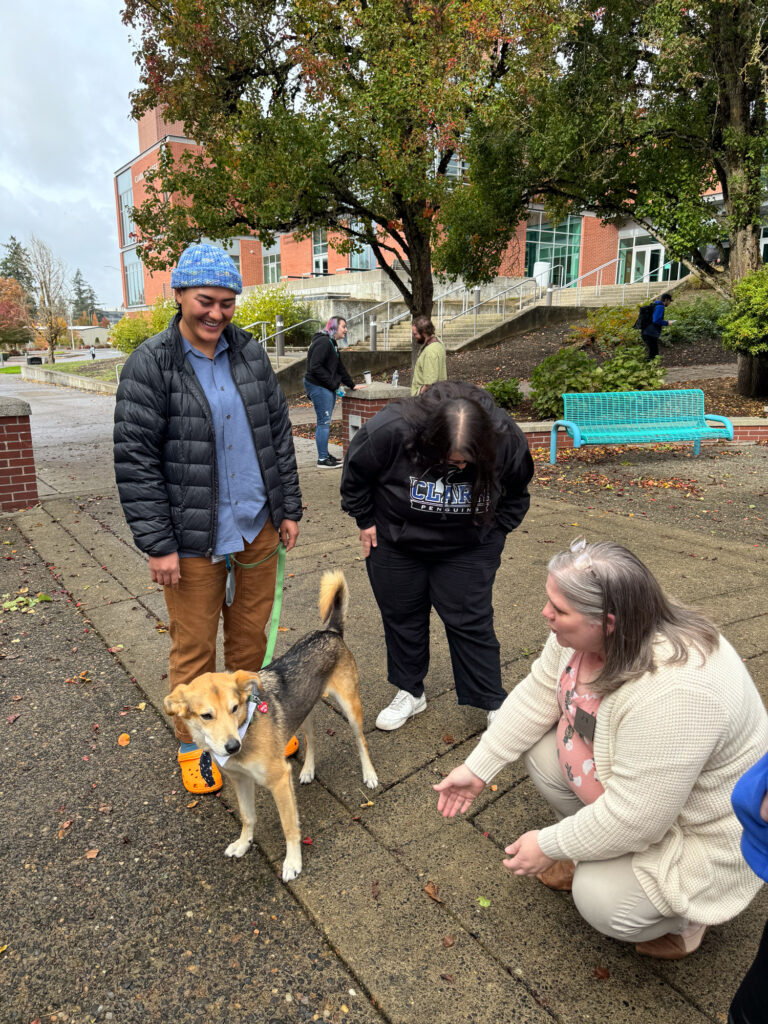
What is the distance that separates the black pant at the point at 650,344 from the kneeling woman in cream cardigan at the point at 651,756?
1629 centimetres

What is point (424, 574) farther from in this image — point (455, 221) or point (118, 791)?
point (455, 221)

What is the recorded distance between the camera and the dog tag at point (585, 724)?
78.3 inches

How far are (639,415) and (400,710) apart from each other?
6650mm

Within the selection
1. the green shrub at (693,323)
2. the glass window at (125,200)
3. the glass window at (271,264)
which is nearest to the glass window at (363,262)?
the glass window at (271,264)

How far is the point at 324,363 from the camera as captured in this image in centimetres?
875

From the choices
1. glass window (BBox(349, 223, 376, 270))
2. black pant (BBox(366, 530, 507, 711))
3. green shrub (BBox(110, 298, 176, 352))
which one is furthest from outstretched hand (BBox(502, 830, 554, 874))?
glass window (BBox(349, 223, 376, 270))

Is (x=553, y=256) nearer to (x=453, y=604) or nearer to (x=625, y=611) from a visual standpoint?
(x=453, y=604)

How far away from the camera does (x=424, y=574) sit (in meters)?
3.15

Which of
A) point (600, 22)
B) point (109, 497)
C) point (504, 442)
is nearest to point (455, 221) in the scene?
point (600, 22)

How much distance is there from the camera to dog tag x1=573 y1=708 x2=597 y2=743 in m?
1.99

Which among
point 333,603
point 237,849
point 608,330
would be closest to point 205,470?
point 333,603

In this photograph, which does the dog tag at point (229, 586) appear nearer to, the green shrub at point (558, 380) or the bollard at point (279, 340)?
the green shrub at point (558, 380)

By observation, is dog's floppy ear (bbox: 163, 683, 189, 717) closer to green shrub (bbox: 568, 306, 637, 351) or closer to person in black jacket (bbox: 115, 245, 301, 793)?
person in black jacket (bbox: 115, 245, 301, 793)

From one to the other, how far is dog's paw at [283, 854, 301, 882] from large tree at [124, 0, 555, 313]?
9.74 meters
